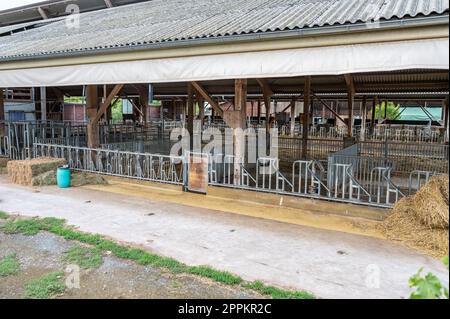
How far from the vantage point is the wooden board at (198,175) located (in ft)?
26.3

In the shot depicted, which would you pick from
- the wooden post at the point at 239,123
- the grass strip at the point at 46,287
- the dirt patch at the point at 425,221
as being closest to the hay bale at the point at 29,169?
the wooden post at the point at 239,123

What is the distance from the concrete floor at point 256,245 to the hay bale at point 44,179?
1.47 m

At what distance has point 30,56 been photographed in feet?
29.9

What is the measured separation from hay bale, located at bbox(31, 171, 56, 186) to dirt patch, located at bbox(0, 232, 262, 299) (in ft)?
14.4

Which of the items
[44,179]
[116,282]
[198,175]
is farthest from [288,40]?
[44,179]

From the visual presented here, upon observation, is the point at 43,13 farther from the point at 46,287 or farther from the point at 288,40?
the point at 46,287

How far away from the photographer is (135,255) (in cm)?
472

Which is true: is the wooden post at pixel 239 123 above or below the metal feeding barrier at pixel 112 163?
above

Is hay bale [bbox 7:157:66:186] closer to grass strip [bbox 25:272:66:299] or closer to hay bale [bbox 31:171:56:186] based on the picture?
hay bale [bbox 31:171:56:186]

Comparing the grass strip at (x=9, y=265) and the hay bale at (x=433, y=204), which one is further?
the hay bale at (x=433, y=204)

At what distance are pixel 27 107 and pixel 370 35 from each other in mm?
20259

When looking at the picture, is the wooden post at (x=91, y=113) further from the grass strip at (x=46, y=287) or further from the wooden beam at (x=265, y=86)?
the grass strip at (x=46, y=287)

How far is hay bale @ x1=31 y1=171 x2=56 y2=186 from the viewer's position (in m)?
9.03

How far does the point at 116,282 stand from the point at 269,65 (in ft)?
12.7
